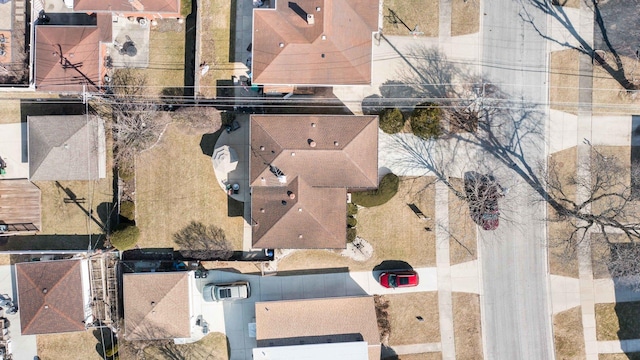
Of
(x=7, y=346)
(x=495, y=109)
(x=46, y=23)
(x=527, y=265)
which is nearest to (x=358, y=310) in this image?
(x=527, y=265)

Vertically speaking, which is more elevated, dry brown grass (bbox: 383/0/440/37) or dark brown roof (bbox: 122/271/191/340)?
dry brown grass (bbox: 383/0/440/37)

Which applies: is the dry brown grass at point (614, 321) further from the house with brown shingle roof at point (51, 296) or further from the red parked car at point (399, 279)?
the house with brown shingle roof at point (51, 296)

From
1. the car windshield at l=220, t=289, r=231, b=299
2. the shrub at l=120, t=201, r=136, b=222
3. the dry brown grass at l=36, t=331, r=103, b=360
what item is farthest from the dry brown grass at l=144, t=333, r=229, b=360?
the shrub at l=120, t=201, r=136, b=222

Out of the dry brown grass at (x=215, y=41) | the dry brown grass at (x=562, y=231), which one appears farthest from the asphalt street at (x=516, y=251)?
the dry brown grass at (x=215, y=41)

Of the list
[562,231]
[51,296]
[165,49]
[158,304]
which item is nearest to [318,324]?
[158,304]

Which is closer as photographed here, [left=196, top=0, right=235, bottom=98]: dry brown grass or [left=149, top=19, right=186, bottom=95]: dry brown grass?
[left=196, top=0, right=235, bottom=98]: dry brown grass

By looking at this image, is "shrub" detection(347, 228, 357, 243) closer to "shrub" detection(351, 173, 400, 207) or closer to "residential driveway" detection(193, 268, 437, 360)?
→ "shrub" detection(351, 173, 400, 207)

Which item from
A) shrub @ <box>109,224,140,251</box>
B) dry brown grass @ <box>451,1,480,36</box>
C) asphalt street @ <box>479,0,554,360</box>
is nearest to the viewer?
shrub @ <box>109,224,140,251</box>

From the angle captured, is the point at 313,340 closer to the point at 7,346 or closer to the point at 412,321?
the point at 412,321
